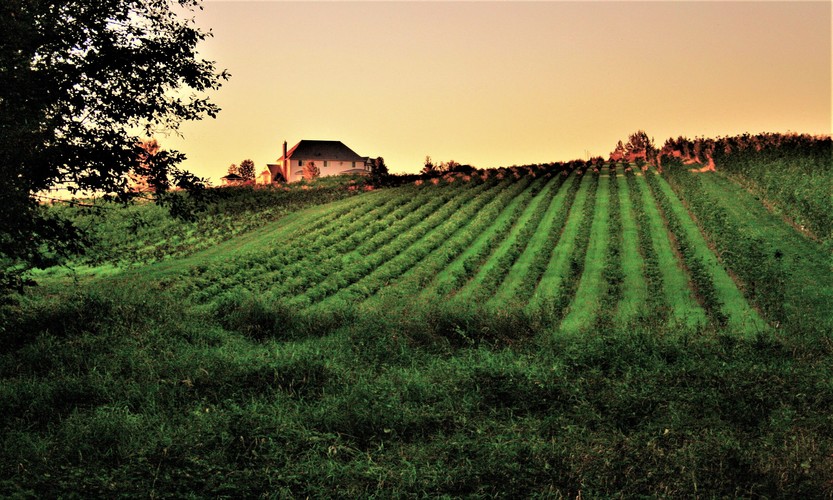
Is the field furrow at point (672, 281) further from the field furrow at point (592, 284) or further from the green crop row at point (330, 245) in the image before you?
the green crop row at point (330, 245)

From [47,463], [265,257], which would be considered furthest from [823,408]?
[265,257]

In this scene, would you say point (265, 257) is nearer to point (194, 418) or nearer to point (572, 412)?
point (194, 418)

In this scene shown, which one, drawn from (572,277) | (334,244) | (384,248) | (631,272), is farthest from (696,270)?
(334,244)

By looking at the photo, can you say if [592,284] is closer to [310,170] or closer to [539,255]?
[539,255]

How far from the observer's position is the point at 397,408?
11.1 metres

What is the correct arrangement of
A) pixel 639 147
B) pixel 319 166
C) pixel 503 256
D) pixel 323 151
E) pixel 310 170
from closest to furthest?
pixel 503 256
pixel 639 147
pixel 310 170
pixel 319 166
pixel 323 151

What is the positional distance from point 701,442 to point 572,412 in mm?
2383

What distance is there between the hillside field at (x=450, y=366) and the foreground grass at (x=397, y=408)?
0.05m

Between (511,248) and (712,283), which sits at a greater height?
(511,248)

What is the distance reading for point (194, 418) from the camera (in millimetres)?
10977

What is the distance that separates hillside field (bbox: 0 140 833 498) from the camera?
8.78m

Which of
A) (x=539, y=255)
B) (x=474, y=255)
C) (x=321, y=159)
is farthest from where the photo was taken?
(x=321, y=159)

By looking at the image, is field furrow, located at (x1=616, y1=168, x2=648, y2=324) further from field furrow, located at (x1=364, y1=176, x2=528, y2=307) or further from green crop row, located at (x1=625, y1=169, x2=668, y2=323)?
field furrow, located at (x1=364, y1=176, x2=528, y2=307)

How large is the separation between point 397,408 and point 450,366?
2911mm
